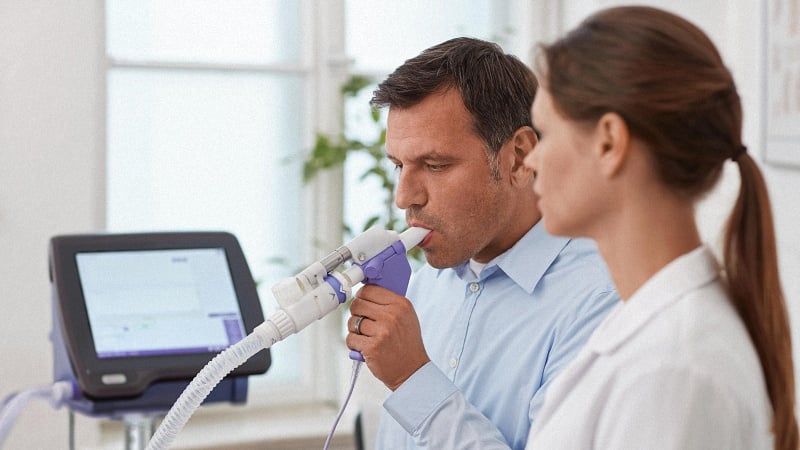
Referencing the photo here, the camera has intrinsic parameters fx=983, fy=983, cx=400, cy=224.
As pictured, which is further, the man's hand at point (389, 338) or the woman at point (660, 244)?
the man's hand at point (389, 338)

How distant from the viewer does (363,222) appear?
11.8 ft

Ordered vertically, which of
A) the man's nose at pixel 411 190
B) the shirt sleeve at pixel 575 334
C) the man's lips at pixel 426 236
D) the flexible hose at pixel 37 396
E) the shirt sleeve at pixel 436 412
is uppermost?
the man's nose at pixel 411 190

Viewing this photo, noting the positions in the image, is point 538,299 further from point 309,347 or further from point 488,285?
point 309,347

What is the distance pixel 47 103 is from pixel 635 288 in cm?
248

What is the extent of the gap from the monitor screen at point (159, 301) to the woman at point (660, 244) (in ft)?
3.33

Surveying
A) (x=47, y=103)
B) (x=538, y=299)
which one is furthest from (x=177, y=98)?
(x=538, y=299)

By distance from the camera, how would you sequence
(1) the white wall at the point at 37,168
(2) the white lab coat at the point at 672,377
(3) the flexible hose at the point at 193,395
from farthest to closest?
(1) the white wall at the point at 37,168
(3) the flexible hose at the point at 193,395
(2) the white lab coat at the point at 672,377

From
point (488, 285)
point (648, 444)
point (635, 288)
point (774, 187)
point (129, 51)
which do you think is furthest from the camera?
point (129, 51)

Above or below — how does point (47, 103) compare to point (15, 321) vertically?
above

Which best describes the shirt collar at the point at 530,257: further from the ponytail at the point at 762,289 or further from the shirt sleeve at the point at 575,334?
the ponytail at the point at 762,289

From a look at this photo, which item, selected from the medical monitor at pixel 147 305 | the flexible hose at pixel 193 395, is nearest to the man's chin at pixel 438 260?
the flexible hose at pixel 193 395

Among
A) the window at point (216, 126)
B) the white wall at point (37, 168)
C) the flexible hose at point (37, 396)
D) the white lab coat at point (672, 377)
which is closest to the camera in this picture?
the white lab coat at point (672, 377)

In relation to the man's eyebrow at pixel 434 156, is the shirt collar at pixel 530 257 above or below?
below

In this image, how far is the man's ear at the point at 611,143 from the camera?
87 cm
